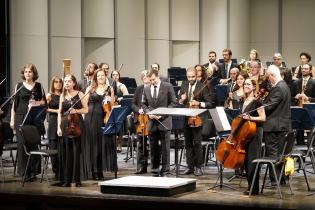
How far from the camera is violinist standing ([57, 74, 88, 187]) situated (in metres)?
7.98

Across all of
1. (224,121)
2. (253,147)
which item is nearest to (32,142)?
(224,121)

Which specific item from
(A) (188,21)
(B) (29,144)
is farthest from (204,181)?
(A) (188,21)

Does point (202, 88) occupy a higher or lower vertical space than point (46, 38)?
lower

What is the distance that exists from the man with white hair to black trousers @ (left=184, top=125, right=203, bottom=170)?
145cm

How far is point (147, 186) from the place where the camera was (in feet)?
23.1

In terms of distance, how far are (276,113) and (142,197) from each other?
3216 millimetres

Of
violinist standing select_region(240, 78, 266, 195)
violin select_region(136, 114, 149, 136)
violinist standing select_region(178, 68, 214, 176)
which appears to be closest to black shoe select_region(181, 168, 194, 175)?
violinist standing select_region(178, 68, 214, 176)

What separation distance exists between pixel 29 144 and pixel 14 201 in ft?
15.0

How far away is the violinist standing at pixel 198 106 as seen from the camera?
905 centimetres

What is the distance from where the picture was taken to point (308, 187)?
26.0 ft

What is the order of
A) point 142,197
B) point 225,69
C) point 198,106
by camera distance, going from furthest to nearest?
point 225,69, point 198,106, point 142,197

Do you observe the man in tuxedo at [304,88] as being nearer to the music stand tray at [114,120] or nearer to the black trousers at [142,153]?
the black trousers at [142,153]

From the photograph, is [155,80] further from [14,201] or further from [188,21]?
[188,21]

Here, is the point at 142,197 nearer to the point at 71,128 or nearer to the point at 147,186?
the point at 147,186
